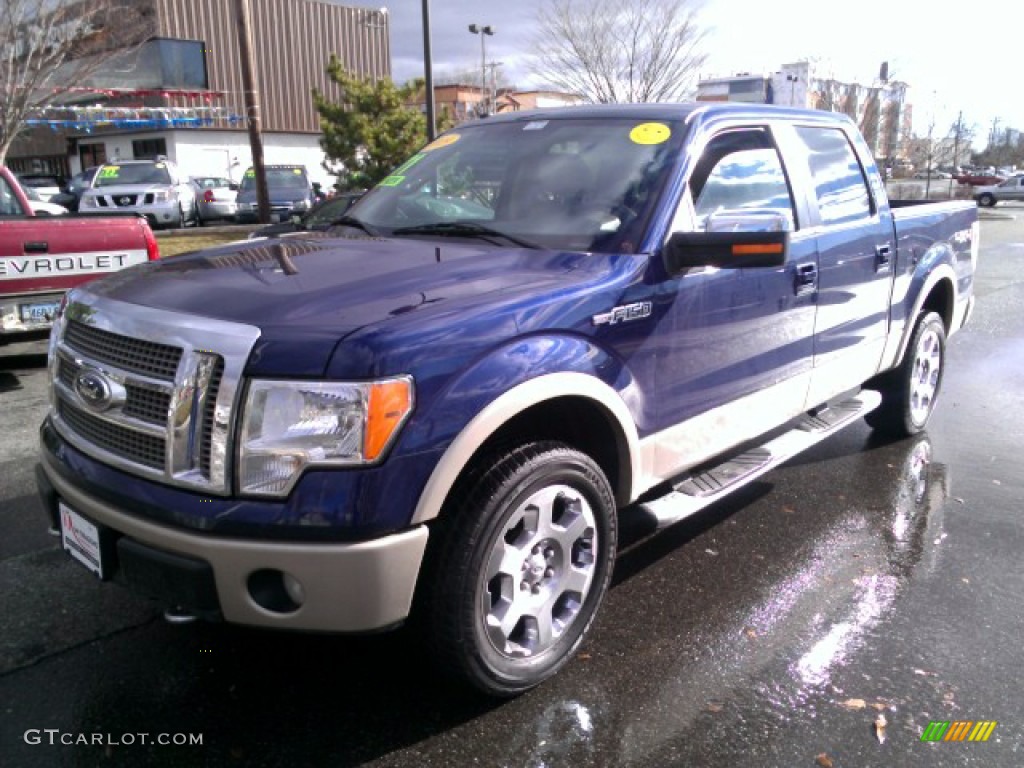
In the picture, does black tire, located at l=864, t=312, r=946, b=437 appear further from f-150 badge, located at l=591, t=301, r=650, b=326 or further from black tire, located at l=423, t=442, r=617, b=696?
black tire, located at l=423, t=442, r=617, b=696

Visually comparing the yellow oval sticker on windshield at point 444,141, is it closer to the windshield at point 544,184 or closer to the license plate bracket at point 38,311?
the windshield at point 544,184

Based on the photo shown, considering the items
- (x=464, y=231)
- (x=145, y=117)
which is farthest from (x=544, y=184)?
(x=145, y=117)

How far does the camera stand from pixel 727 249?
296cm

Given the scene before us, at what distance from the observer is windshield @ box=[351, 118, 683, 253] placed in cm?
325

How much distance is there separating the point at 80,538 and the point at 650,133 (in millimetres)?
2586

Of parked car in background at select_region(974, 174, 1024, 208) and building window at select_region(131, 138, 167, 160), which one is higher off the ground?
building window at select_region(131, 138, 167, 160)

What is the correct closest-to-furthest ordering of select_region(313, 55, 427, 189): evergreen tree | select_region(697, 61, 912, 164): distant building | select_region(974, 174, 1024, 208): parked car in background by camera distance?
1. select_region(313, 55, 427, 189): evergreen tree
2. select_region(697, 61, 912, 164): distant building
3. select_region(974, 174, 1024, 208): parked car in background

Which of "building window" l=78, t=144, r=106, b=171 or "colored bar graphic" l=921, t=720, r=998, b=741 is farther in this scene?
"building window" l=78, t=144, r=106, b=171

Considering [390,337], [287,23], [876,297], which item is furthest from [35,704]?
[287,23]

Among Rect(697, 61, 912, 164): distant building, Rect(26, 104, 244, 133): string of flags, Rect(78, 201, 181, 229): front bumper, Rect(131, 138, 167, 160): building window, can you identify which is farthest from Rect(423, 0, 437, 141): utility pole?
Rect(131, 138, 167, 160): building window

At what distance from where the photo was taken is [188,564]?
7.57 ft

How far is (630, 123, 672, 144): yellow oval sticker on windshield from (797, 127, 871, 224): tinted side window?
1.06 metres

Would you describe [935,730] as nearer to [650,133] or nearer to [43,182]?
[650,133]

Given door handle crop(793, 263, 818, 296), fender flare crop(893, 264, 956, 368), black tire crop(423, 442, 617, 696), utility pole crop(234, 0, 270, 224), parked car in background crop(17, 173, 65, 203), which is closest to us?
black tire crop(423, 442, 617, 696)
